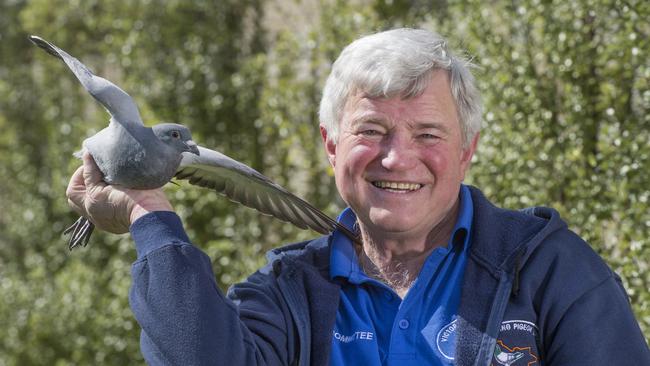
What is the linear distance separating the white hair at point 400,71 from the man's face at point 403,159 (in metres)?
0.03

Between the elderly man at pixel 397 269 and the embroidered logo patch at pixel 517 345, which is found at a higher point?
the elderly man at pixel 397 269

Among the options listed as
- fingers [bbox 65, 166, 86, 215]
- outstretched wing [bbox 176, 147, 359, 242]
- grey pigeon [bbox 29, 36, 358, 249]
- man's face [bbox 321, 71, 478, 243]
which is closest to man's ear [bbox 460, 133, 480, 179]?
man's face [bbox 321, 71, 478, 243]

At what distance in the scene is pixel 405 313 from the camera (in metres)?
2.37

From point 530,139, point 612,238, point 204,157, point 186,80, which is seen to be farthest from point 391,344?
point 186,80

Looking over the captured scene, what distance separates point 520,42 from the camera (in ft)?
14.9

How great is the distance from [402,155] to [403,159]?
1cm

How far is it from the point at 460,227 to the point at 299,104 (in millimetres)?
3672

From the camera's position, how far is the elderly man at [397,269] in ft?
7.07

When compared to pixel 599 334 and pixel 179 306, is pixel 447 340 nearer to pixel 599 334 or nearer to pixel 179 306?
pixel 599 334

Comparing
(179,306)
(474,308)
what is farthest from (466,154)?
(179,306)

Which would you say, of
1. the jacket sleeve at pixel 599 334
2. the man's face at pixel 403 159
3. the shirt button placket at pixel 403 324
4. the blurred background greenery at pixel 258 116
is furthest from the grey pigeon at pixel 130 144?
the blurred background greenery at pixel 258 116

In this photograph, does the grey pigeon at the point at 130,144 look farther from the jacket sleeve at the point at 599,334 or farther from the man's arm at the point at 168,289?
the jacket sleeve at the point at 599,334

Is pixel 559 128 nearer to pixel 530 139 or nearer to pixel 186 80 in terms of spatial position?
pixel 530 139

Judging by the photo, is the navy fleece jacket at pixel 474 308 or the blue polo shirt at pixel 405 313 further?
the blue polo shirt at pixel 405 313
